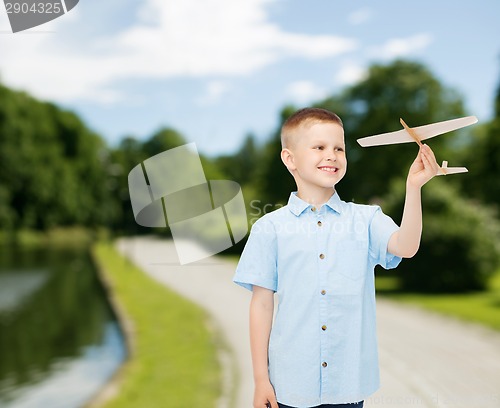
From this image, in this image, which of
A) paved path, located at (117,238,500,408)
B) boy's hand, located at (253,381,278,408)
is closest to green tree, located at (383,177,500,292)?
paved path, located at (117,238,500,408)

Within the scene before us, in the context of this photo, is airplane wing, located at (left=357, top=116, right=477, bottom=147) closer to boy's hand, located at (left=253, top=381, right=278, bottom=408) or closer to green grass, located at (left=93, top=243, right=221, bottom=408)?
boy's hand, located at (left=253, top=381, right=278, bottom=408)

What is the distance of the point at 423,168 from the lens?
193 centimetres

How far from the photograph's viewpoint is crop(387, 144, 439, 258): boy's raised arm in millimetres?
1891

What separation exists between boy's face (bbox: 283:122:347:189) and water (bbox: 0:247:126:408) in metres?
7.46

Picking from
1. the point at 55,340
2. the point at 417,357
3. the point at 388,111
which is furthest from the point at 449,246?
the point at 388,111

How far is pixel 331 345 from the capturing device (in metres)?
2.04

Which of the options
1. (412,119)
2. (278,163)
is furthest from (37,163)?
(278,163)

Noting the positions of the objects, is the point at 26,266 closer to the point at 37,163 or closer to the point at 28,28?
the point at 37,163

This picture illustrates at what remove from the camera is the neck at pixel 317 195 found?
214cm

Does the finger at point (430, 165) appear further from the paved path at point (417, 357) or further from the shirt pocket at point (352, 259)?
the paved path at point (417, 357)

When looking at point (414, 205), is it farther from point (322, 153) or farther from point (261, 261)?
point (261, 261)

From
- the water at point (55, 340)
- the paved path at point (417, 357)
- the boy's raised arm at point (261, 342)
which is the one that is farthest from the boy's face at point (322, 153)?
the water at point (55, 340)

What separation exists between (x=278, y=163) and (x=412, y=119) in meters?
12.2

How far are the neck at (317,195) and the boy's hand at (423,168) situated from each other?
31 centimetres
